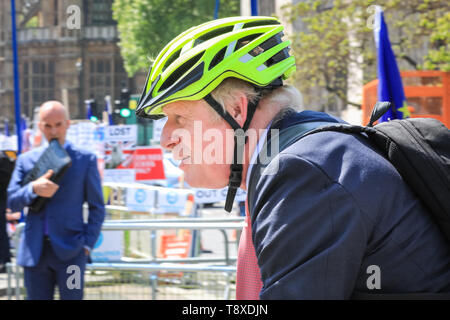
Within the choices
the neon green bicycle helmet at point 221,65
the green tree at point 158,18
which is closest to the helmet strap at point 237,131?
the neon green bicycle helmet at point 221,65

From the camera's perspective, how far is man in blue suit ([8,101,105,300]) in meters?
5.12

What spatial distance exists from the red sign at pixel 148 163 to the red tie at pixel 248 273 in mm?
10054

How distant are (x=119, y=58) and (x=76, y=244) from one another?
5277 centimetres

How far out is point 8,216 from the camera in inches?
427

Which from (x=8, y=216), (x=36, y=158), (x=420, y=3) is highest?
(x=420, y=3)

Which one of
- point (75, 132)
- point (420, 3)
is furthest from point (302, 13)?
point (75, 132)

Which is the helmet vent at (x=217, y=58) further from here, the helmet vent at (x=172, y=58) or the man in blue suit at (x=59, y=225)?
the man in blue suit at (x=59, y=225)

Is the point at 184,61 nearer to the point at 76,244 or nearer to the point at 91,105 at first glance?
the point at 76,244

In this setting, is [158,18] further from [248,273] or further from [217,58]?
[248,273]

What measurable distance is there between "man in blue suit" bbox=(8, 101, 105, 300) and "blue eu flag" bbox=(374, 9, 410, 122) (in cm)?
229

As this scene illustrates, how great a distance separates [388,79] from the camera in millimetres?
5672

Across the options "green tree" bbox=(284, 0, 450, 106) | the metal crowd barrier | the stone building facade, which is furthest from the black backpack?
the stone building facade

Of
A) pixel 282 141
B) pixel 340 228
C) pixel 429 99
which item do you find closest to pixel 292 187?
pixel 340 228

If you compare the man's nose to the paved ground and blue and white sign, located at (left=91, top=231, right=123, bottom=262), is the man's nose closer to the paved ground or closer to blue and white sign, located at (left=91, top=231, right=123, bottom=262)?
the paved ground
